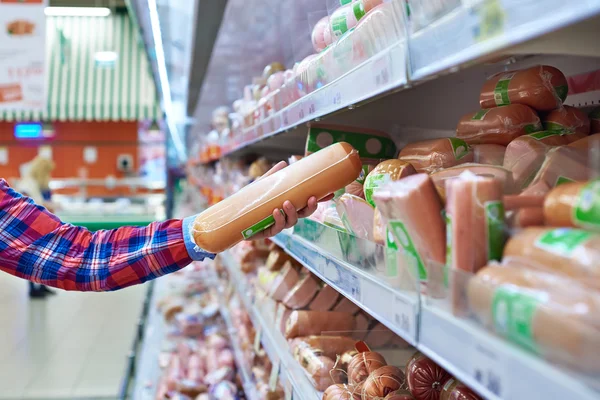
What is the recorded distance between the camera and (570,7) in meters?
0.49

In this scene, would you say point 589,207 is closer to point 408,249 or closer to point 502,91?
point 408,249

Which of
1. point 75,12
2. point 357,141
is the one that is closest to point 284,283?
point 357,141

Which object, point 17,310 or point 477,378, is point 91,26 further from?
point 477,378

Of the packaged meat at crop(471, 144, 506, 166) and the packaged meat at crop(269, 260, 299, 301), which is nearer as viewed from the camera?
the packaged meat at crop(471, 144, 506, 166)

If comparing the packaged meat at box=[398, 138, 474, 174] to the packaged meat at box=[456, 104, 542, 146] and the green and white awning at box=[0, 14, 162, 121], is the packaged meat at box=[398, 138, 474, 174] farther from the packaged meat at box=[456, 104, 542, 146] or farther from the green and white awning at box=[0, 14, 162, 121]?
the green and white awning at box=[0, 14, 162, 121]

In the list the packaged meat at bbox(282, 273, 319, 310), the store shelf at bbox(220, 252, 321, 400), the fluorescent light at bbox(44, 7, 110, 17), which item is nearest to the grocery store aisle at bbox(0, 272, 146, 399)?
the store shelf at bbox(220, 252, 321, 400)

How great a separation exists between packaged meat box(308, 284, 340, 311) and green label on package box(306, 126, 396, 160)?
1.45ft

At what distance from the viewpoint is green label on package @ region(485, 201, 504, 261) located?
2.27 ft

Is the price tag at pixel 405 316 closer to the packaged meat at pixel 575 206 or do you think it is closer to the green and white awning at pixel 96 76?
the packaged meat at pixel 575 206

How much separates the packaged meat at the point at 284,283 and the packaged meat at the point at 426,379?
803 millimetres

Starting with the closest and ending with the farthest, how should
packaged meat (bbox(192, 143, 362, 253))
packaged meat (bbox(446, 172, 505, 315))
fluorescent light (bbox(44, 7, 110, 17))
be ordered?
packaged meat (bbox(446, 172, 505, 315)) → packaged meat (bbox(192, 143, 362, 253)) → fluorescent light (bbox(44, 7, 110, 17))

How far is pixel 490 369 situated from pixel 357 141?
1076 millimetres

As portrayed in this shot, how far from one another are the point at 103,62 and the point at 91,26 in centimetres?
90

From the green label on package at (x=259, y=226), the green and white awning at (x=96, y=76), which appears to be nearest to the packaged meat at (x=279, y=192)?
the green label on package at (x=259, y=226)
